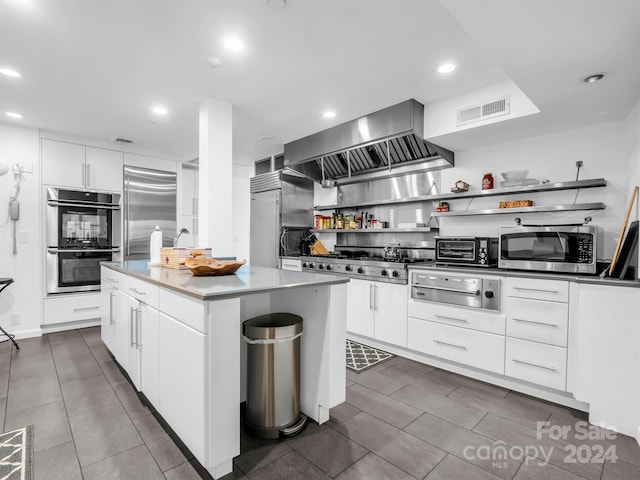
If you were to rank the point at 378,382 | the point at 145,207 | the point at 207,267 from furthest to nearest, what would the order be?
the point at 145,207
the point at 378,382
the point at 207,267

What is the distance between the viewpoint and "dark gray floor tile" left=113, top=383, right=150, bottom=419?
218 cm

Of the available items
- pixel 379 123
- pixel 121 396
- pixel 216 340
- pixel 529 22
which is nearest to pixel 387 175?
pixel 379 123

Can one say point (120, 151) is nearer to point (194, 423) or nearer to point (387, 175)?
point (387, 175)

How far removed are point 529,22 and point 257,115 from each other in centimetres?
268

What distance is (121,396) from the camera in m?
2.42

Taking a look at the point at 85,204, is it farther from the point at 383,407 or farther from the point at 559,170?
the point at 559,170

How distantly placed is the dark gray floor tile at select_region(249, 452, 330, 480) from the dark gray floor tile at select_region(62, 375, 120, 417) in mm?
1352

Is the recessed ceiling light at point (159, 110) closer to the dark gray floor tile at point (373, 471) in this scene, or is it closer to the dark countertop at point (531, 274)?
the dark countertop at point (531, 274)

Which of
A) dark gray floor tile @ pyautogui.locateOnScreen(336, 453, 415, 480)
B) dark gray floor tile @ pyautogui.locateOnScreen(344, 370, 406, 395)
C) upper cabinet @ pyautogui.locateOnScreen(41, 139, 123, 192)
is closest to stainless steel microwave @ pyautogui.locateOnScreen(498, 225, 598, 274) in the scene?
dark gray floor tile @ pyautogui.locateOnScreen(344, 370, 406, 395)

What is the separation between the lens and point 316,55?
7.96 ft

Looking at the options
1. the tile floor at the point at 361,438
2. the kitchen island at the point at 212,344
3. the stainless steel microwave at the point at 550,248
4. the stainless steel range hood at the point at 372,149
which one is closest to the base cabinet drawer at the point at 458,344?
the tile floor at the point at 361,438

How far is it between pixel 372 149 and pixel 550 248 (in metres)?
2.26

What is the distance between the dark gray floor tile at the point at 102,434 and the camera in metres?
1.79

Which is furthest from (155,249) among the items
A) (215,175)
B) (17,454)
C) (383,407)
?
(383,407)
